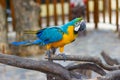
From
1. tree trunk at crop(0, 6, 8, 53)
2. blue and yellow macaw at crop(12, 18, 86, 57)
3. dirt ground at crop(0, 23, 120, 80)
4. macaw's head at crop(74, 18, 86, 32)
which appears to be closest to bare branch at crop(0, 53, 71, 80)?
blue and yellow macaw at crop(12, 18, 86, 57)

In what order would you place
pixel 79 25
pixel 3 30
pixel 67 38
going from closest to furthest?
pixel 79 25 → pixel 67 38 → pixel 3 30

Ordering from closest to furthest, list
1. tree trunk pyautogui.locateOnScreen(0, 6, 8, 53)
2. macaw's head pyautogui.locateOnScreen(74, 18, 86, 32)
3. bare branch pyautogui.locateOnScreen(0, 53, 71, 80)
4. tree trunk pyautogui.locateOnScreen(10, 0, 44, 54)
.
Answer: bare branch pyautogui.locateOnScreen(0, 53, 71, 80) < macaw's head pyautogui.locateOnScreen(74, 18, 86, 32) < tree trunk pyautogui.locateOnScreen(0, 6, 8, 53) < tree trunk pyautogui.locateOnScreen(10, 0, 44, 54)

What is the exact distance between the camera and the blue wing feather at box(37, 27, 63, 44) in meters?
2.43

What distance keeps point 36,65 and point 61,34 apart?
335 mm

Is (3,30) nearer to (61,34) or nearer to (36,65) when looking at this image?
(61,34)

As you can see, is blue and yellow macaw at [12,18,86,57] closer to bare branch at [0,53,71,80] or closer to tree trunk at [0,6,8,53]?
bare branch at [0,53,71,80]

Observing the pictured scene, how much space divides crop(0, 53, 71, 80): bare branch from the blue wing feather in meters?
0.24

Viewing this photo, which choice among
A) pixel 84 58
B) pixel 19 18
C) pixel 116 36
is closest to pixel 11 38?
pixel 19 18

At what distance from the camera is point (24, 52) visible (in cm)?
664

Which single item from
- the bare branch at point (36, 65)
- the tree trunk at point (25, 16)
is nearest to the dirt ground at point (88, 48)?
the tree trunk at point (25, 16)

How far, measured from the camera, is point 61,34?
2.43 metres

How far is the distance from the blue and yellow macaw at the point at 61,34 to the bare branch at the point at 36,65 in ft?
0.58

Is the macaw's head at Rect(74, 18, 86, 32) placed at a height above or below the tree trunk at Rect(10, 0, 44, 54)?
above

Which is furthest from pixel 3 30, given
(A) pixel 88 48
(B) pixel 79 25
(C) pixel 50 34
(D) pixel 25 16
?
(B) pixel 79 25
